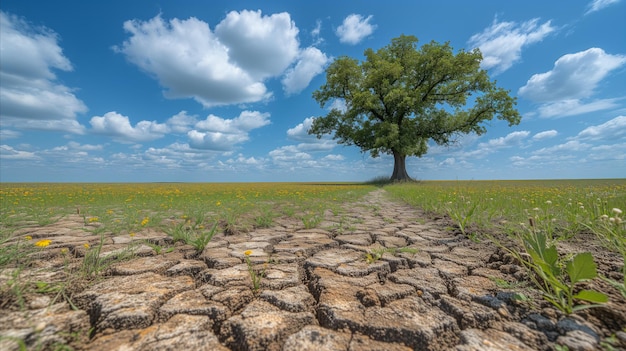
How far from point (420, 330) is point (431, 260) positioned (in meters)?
1.07

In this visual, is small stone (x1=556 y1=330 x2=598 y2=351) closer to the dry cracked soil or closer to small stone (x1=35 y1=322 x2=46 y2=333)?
the dry cracked soil

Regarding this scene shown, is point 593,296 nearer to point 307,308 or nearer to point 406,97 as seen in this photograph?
point 307,308

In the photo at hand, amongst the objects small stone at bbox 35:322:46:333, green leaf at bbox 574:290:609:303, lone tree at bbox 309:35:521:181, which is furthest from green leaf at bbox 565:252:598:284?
lone tree at bbox 309:35:521:181

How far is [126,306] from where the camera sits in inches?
51.7

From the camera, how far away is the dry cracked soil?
1073 mm

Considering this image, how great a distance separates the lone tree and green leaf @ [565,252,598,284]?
15554mm

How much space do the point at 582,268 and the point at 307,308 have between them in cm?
134

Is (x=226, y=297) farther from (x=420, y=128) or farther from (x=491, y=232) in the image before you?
(x=420, y=128)

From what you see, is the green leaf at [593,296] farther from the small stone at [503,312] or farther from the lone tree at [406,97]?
the lone tree at [406,97]

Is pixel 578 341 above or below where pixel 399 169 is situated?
below

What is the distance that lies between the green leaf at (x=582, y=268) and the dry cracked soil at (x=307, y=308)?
0.47 ft

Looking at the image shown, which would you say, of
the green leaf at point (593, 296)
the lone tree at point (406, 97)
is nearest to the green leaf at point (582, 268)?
the green leaf at point (593, 296)

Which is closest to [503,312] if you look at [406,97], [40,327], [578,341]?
[578,341]

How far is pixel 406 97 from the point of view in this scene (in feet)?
53.2
